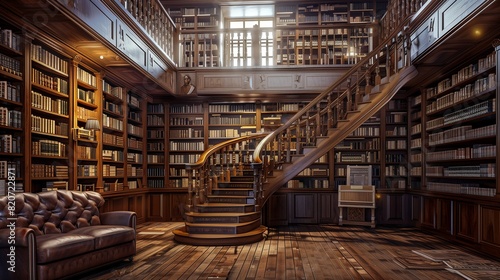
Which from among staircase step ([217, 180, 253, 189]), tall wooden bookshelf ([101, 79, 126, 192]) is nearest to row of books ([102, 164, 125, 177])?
tall wooden bookshelf ([101, 79, 126, 192])

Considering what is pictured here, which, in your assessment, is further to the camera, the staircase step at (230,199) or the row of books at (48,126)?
the staircase step at (230,199)

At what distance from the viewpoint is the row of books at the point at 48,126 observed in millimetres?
5335

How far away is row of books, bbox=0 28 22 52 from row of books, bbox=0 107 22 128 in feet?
2.39

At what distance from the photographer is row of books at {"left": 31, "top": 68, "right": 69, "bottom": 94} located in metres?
5.36

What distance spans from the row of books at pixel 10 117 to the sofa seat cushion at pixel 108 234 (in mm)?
1454

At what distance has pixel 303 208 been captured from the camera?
9.08m

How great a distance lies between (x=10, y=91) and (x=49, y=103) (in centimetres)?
79

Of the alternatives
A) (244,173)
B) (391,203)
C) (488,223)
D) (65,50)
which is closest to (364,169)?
(391,203)

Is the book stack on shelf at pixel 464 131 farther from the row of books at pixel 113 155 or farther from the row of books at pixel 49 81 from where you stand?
the row of books at pixel 49 81

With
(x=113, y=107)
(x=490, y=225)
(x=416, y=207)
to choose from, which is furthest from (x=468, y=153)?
(x=113, y=107)

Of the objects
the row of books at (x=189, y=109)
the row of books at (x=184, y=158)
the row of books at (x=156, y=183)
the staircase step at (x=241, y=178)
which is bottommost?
the row of books at (x=156, y=183)

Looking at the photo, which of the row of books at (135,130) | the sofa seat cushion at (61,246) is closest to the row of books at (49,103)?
the sofa seat cushion at (61,246)

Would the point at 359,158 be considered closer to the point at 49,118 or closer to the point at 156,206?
the point at 156,206

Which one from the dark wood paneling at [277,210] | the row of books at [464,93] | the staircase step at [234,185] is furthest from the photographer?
the dark wood paneling at [277,210]
